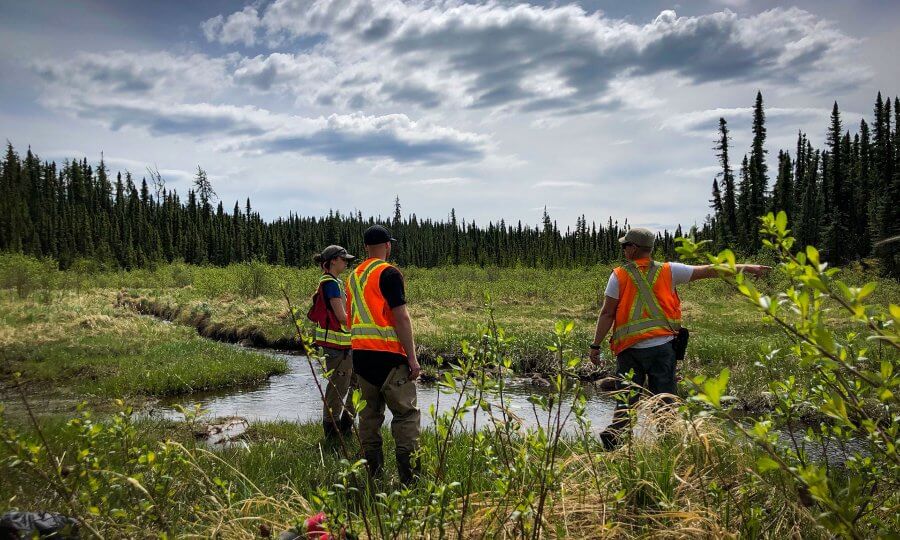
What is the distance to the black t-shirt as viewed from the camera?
5031 mm

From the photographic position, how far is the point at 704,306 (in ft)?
84.4

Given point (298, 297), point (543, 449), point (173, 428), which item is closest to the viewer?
point (543, 449)

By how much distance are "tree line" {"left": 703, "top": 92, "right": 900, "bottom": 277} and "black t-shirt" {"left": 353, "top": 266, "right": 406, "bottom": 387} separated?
167ft

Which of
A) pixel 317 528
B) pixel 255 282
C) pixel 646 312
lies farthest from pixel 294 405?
pixel 255 282

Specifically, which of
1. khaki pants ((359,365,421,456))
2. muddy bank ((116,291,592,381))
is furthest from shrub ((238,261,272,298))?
khaki pants ((359,365,421,456))

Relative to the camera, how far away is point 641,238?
528cm

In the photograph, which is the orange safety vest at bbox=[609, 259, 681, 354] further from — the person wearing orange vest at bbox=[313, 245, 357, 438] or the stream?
the stream

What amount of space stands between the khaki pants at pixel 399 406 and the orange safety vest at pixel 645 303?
6.92ft

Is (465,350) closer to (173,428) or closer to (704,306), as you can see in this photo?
(173,428)

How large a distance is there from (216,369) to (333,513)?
12.8 m

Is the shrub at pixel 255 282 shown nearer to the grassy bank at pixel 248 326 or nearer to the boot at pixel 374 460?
the grassy bank at pixel 248 326

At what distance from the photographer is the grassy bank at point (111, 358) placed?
486 inches

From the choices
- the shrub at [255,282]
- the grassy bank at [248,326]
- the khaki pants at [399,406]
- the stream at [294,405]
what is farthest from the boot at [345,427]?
the shrub at [255,282]

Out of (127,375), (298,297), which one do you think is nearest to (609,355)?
(127,375)
